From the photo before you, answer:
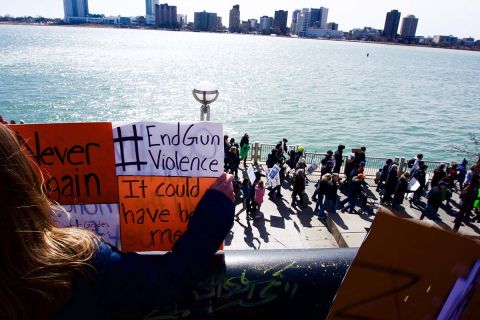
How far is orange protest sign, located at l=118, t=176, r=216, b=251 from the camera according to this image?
2.79 meters

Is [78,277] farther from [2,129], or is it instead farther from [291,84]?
[291,84]

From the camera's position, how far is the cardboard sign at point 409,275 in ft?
3.44

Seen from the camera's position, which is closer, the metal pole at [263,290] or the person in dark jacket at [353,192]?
the metal pole at [263,290]

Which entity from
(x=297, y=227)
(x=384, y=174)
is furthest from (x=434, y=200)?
(x=297, y=227)

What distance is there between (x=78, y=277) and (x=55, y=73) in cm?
6874

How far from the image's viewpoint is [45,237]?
1.37 meters

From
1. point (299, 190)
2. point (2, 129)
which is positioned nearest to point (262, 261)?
point (2, 129)

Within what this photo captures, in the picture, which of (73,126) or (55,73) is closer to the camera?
(73,126)

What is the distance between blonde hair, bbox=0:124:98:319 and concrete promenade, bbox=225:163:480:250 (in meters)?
7.60

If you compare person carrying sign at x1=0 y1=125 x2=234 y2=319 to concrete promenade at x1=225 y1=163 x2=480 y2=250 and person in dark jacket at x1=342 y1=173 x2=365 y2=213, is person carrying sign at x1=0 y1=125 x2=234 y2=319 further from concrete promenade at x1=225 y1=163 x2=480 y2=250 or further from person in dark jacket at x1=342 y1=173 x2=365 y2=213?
person in dark jacket at x1=342 y1=173 x2=365 y2=213

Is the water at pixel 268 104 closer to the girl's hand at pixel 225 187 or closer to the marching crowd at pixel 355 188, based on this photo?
the marching crowd at pixel 355 188

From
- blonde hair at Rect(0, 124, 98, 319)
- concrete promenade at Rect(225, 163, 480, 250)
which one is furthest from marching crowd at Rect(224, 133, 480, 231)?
blonde hair at Rect(0, 124, 98, 319)

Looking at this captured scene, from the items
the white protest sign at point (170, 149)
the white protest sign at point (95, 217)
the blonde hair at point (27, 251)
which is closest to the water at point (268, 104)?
the white protest sign at point (170, 149)

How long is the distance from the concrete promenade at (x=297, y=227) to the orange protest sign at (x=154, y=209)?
612 cm
